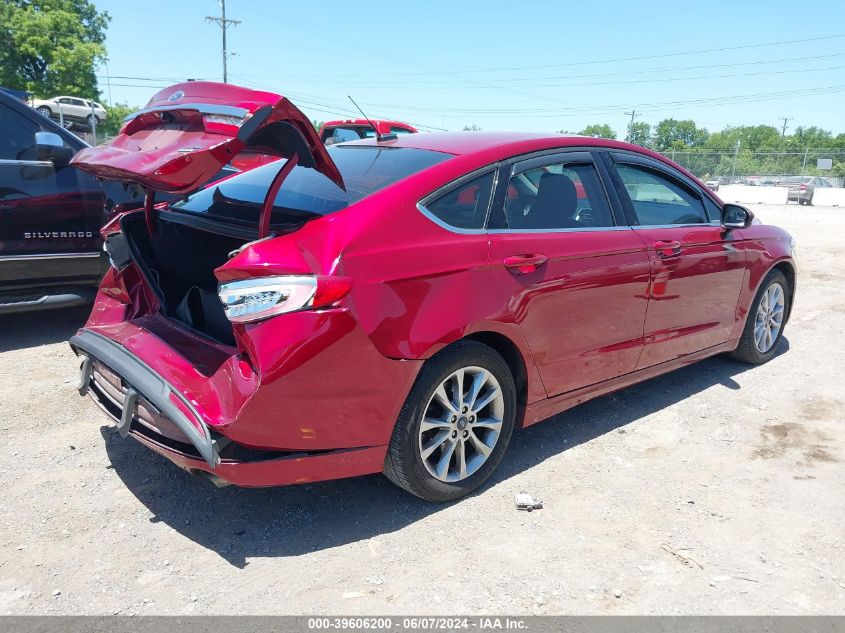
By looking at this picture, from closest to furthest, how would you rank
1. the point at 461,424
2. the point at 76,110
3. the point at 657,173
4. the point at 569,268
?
the point at 461,424 < the point at 569,268 < the point at 657,173 < the point at 76,110

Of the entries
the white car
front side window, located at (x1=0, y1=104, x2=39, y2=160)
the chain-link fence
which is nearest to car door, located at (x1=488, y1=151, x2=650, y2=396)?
front side window, located at (x1=0, y1=104, x2=39, y2=160)

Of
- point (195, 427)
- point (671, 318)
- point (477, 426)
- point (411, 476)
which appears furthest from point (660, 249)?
point (195, 427)

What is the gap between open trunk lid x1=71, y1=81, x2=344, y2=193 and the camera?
97.7 inches

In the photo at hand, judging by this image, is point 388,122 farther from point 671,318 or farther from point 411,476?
point 411,476

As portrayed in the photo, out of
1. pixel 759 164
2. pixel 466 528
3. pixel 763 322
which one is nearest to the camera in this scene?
pixel 466 528

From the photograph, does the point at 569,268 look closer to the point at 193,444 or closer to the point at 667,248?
the point at 667,248

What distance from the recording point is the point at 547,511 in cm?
308

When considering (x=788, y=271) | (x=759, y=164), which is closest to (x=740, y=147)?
(x=759, y=164)

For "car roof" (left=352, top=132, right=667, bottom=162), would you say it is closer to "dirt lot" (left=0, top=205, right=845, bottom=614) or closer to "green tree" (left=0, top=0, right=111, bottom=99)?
"dirt lot" (left=0, top=205, right=845, bottom=614)

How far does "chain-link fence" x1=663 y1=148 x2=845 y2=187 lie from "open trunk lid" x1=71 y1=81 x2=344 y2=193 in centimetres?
3946

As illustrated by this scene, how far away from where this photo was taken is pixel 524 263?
309cm

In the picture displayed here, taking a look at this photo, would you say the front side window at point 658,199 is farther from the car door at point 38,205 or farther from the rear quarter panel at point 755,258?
the car door at point 38,205

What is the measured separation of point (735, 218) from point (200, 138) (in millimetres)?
3529

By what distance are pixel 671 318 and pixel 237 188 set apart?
263cm
